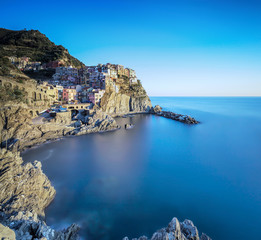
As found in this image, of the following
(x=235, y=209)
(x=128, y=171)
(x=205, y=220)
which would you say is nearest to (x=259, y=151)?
(x=235, y=209)

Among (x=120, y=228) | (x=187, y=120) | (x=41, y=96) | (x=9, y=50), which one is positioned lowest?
(x=120, y=228)

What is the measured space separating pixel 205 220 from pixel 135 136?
44.9 ft

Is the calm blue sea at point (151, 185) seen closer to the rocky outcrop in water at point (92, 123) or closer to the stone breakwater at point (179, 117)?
the rocky outcrop in water at point (92, 123)

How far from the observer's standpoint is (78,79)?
34000mm

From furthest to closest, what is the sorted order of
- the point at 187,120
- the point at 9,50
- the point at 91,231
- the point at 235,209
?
the point at 9,50, the point at 187,120, the point at 235,209, the point at 91,231

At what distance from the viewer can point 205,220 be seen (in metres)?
6.77

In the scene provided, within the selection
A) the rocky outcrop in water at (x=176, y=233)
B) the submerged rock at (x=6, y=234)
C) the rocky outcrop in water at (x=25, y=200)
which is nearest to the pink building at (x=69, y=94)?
the rocky outcrop in water at (x=25, y=200)

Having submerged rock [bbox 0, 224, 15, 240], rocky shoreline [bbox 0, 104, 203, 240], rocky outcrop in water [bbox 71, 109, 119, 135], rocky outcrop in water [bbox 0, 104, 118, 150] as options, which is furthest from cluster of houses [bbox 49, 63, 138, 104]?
submerged rock [bbox 0, 224, 15, 240]

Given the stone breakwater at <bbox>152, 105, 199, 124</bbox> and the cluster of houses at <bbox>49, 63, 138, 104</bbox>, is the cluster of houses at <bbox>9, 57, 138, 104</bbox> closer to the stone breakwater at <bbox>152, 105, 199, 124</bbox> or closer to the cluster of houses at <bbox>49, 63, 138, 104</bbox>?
the cluster of houses at <bbox>49, 63, 138, 104</bbox>

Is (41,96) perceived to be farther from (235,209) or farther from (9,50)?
(9,50)

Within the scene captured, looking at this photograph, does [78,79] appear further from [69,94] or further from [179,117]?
[179,117]

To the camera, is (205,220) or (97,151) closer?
(205,220)

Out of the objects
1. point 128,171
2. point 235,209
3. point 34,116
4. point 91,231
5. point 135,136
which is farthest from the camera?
point 135,136

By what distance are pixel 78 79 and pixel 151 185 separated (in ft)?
102
